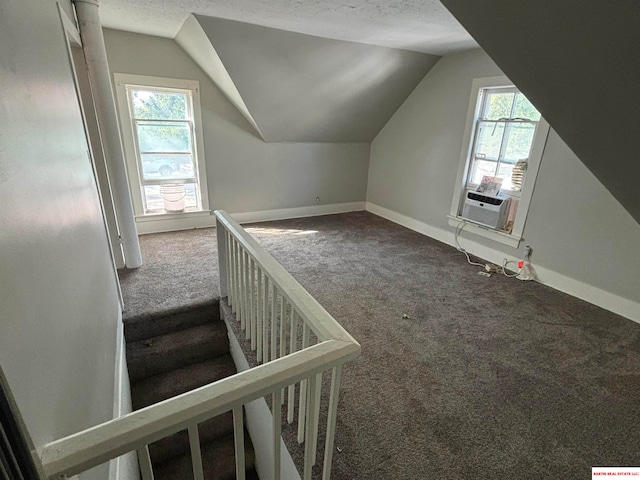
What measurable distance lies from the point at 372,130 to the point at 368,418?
13.8ft

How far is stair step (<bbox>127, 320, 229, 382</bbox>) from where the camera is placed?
89.5 inches

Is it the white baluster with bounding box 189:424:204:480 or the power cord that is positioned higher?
the white baluster with bounding box 189:424:204:480

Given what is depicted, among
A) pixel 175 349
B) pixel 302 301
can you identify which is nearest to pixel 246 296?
pixel 175 349

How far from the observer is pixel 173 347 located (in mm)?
2355

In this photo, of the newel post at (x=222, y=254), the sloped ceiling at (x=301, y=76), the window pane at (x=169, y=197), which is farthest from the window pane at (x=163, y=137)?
the newel post at (x=222, y=254)

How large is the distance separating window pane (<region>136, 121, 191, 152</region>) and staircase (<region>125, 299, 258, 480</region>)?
7.56 feet

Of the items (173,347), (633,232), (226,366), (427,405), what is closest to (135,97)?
(173,347)

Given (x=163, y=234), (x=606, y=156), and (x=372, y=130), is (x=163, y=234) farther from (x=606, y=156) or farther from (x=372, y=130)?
(x=606, y=156)

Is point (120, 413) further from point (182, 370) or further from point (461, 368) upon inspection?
point (461, 368)

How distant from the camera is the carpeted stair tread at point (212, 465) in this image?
199 centimetres

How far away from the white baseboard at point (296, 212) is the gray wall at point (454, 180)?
421mm

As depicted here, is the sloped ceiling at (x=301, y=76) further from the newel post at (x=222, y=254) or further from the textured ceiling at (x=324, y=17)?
the newel post at (x=222, y=254)

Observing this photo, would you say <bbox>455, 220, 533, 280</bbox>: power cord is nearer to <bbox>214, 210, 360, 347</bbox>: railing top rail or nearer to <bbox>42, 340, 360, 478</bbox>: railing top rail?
<bbox>214, 210, 360, 347</bbox>: railing top rail

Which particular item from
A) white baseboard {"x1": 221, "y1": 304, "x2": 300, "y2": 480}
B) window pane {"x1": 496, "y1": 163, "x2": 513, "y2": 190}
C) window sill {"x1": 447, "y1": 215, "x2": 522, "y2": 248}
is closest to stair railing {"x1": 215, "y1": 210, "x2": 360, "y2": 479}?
white baseboard {"x1": 221, "y1": 304, "x2": 300, "y2": 480}
